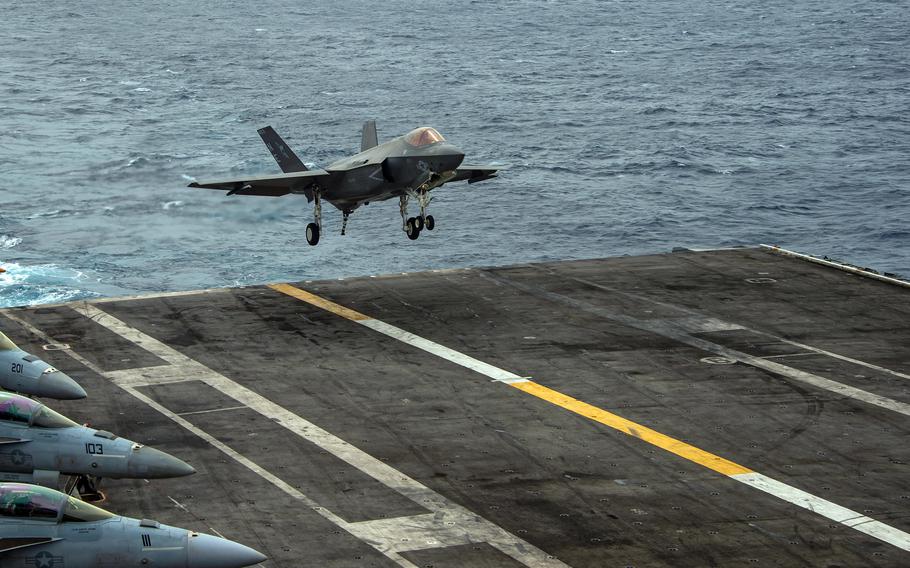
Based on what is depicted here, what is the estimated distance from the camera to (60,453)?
1014 inches

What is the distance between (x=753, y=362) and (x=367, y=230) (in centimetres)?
4724

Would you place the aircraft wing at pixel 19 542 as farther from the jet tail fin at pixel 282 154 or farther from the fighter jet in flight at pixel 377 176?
the jet tail fin at pixel 282 154

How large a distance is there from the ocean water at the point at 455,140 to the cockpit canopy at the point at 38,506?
4801 cm

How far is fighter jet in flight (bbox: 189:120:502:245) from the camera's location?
146 ft

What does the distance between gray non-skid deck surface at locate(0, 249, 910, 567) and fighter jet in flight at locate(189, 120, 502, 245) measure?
373 centimetres

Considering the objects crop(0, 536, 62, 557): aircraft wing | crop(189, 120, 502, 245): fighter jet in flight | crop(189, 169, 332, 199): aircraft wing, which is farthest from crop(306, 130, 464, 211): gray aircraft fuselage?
crop(0, 536, 62, 557): aircraft wing

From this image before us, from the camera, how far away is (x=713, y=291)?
49.0 metres

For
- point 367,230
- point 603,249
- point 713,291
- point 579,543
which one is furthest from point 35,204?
point 579,543

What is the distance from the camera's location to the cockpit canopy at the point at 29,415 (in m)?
26.1

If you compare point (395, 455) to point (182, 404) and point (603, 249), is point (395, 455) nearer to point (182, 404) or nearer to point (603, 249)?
point (182, 404)

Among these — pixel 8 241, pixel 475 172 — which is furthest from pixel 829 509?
pixel 8 241

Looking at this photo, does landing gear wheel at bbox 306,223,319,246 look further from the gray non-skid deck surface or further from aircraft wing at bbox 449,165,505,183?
aircraft wing at bbox 449,165,505,183

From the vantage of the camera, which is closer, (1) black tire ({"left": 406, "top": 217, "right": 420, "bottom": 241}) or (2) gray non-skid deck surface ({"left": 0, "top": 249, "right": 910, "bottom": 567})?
(2) gray non-skid deck surface ({"left": 0, "top": 249, "right": 910, "bottom": 567})

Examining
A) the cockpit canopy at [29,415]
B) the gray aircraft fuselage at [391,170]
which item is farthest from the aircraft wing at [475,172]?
the cockpit canopy at [29,415]
